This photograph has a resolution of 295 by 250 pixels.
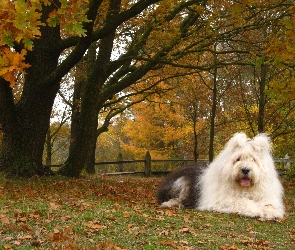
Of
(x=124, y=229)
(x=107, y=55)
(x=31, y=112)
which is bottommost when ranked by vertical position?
(x=124, y=229)

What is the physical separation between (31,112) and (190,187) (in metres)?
4.61

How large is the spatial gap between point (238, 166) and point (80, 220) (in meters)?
3.21

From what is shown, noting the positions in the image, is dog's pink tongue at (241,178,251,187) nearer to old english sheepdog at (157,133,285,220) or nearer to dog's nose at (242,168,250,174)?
old english sheepdog at (157,133,285,220)

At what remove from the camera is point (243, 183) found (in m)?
7.98

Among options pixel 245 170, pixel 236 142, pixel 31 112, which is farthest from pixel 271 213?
pixel 31 112

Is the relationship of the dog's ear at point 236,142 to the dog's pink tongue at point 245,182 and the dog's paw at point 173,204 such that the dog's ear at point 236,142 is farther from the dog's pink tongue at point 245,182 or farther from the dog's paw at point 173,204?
the dog's paw at point 173,204

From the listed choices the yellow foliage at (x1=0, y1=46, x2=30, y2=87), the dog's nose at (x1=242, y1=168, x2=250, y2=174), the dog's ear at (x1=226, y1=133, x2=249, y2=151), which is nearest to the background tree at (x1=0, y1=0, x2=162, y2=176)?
the dog's ear at (x1=226, y1=133, x2=249, y2=151)

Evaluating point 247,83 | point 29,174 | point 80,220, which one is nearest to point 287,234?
point 80,220

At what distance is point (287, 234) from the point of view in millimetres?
6637

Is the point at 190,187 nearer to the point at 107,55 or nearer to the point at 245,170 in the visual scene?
the point at 245,170

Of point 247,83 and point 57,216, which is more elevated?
point 247,83

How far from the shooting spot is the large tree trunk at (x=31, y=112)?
36.5 ft

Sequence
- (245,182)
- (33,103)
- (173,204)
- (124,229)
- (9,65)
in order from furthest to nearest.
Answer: (33,103) < (173,204) < (245,182) < (124,229) < (9,65)

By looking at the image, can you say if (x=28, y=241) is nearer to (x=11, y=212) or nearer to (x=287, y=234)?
(x=11, y=212)
